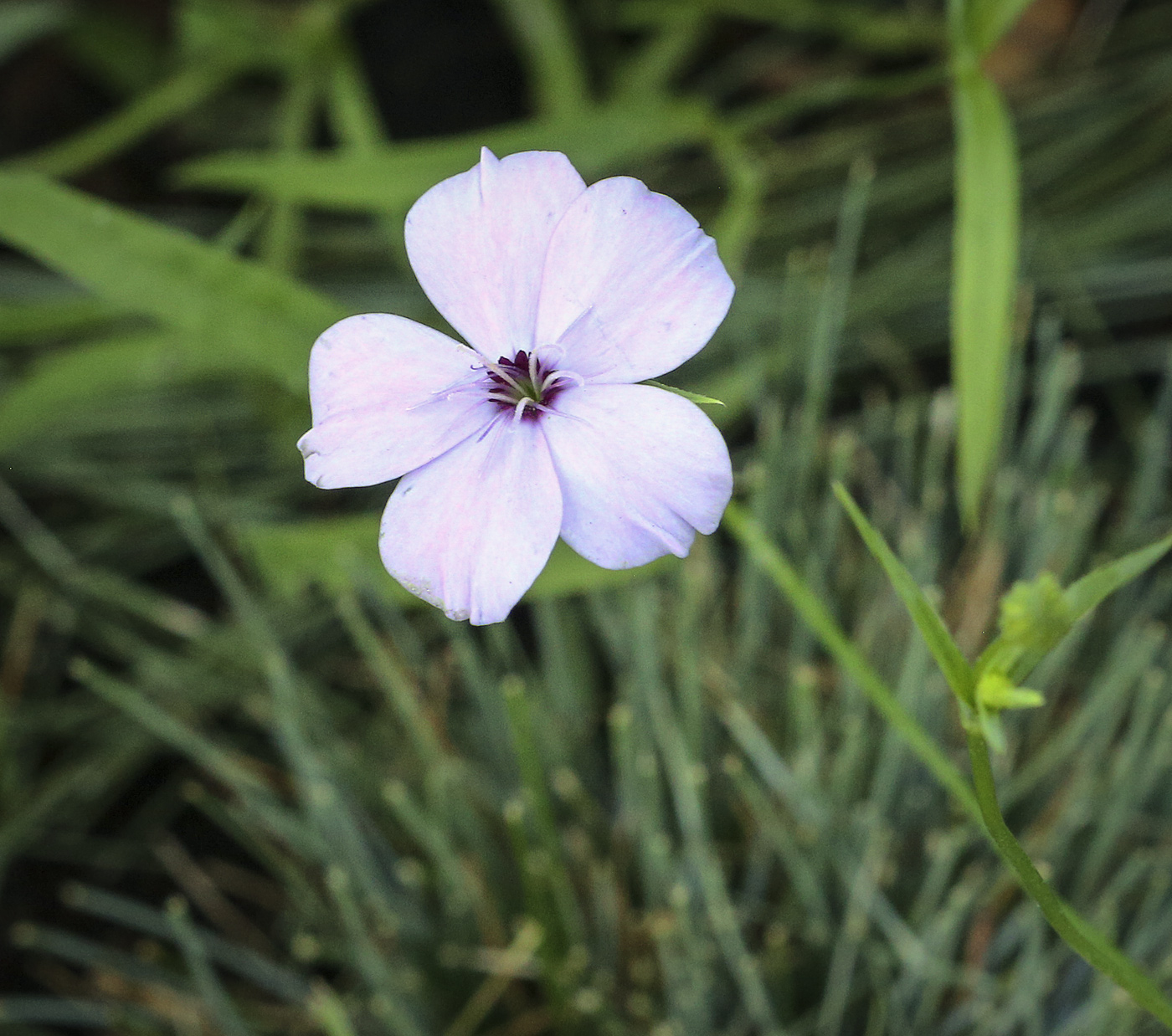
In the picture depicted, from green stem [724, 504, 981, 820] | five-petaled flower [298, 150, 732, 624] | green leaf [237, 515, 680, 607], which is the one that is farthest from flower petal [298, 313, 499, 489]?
green leaf [237, 515, 680, 607]

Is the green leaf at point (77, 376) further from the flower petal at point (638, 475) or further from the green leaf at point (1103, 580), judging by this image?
the green leaf at point (1103, 580)

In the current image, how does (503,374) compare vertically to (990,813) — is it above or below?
above

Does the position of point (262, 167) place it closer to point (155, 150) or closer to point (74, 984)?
point (155, 150)

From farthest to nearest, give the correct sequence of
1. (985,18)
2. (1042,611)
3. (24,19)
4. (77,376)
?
(24,19), (77,376), (985,18), (1042,611)

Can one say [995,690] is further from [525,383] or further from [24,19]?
[24,19]

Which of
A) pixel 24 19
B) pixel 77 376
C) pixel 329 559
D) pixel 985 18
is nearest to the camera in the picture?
pixel 985 18

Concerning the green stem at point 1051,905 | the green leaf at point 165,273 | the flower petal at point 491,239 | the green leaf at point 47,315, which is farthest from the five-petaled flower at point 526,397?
the green leaf at point 47,315

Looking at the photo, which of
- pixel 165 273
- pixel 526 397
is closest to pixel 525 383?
→ pixel 526 397

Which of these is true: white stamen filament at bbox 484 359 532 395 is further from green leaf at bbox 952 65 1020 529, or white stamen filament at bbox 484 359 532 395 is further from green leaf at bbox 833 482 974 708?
green leaf at bbox 952 65 1020 529
